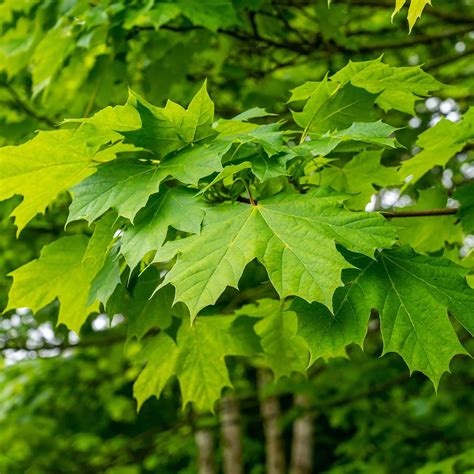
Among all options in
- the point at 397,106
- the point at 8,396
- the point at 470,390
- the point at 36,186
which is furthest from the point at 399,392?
the point at 36,186

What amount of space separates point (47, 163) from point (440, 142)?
1.17m

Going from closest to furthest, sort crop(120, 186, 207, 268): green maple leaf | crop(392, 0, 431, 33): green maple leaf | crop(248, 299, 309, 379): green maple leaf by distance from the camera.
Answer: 1. crop(392, 0, 431, 33): green maple leaf
2. crop(120, 186, 207, 268): green maple leaf
3. crop(248, 299, 309, 379): green maple leaf

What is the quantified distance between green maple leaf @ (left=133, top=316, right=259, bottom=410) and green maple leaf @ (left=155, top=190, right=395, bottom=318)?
818 millimetres

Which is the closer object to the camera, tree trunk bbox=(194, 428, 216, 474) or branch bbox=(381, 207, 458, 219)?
branch bbox=(381, 207, 458, 219)

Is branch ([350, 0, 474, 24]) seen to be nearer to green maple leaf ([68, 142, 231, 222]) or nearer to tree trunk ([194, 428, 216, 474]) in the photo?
green maple leaf ([68, 142, 231, 222])

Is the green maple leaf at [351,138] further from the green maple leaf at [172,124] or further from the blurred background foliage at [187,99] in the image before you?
→ the blurred background foliage at [187,99]

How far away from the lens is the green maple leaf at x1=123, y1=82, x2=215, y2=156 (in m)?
1.67

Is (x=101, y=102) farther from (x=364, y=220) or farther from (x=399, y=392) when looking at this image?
(x=399, y=392)

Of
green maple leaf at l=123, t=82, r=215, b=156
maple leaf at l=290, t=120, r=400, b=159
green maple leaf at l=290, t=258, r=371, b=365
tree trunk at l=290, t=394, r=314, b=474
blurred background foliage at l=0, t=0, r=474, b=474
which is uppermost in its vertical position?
green maple leaf at l=123, t=82, r=215, b=156

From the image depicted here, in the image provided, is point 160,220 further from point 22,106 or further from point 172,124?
point 22,106

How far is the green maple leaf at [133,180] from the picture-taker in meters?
1.60

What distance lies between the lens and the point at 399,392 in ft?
22.8

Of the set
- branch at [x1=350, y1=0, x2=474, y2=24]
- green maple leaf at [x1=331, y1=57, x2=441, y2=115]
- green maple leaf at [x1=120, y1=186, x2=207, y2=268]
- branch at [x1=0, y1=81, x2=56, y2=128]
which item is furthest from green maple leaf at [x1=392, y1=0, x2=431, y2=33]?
branch at [x1=0, y1=81, x2=56, y2=128]

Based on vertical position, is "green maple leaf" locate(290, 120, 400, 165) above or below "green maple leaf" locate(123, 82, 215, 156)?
below
